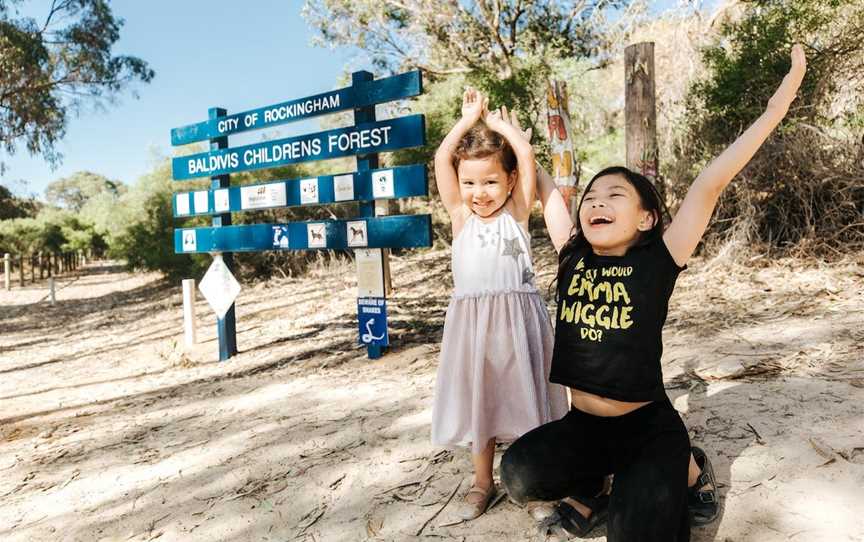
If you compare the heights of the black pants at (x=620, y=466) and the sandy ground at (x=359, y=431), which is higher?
the black pants at (x=620, y=466)

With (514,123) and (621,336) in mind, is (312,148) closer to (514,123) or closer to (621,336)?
(514,123)

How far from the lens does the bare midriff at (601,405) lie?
2.05 metres

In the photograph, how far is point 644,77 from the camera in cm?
570

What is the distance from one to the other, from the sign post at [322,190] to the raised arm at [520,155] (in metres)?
2.26

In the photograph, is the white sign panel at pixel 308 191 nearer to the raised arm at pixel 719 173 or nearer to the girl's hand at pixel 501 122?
the girl's hand at pixel 501 122

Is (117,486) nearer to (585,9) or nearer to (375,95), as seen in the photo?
(375,95)

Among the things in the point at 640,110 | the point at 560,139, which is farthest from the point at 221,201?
the point at 640,110

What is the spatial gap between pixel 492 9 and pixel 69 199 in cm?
9632

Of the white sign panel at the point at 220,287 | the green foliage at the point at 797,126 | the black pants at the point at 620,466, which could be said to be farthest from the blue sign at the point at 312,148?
the green foliage at the point at 797,126

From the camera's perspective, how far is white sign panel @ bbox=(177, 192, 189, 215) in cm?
676

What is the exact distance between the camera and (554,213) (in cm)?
247

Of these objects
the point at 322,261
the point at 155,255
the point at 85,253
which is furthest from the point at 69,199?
the point at 322,261

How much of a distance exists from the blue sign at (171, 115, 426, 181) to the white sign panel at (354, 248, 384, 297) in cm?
88

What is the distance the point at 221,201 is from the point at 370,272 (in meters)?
2.15
